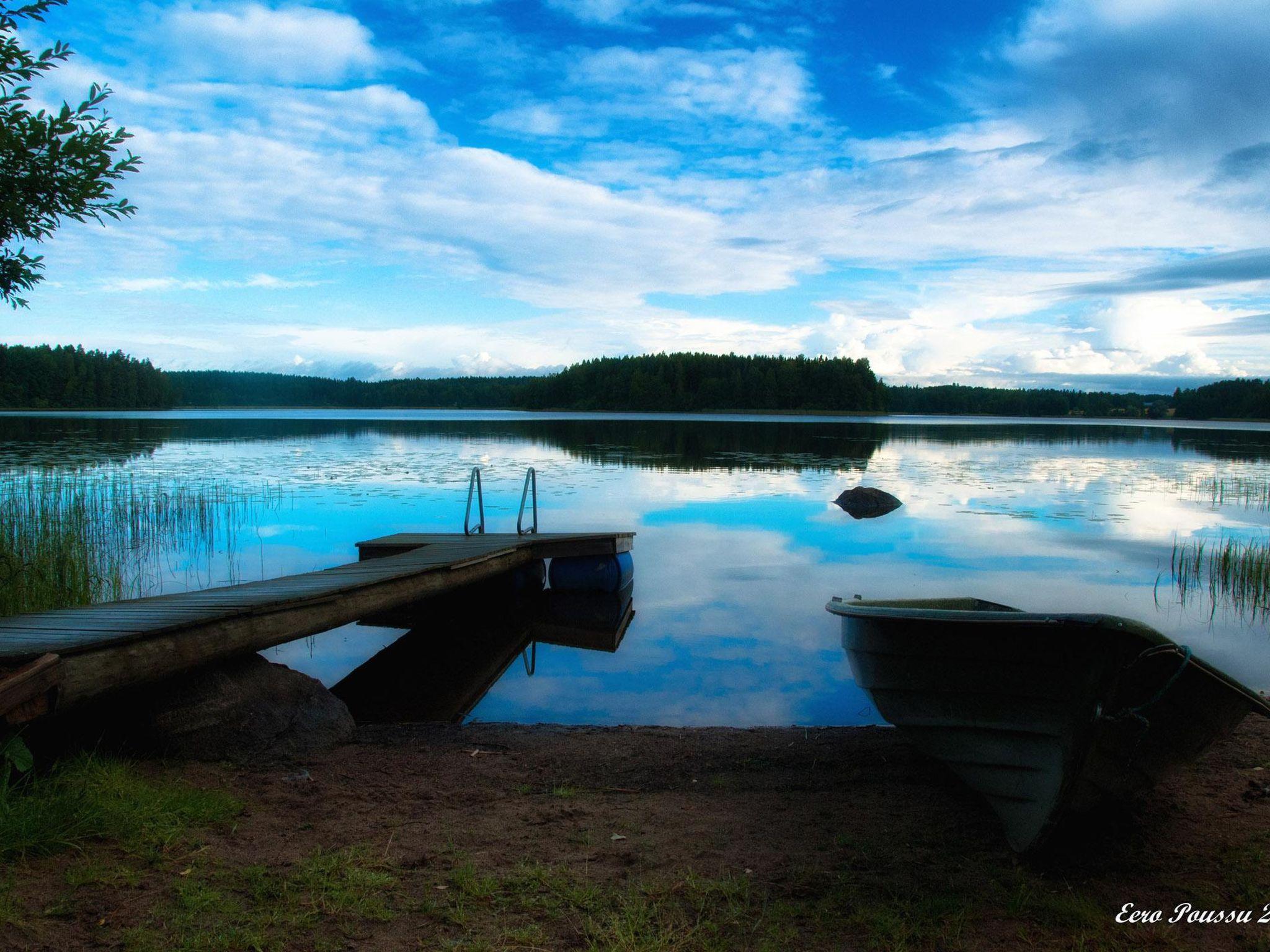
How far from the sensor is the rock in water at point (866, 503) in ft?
72.0

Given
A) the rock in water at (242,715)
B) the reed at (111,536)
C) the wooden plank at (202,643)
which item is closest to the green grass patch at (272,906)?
the wooden plank at (202,643)

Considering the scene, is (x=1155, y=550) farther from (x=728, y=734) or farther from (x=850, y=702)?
(x=728, y=734)

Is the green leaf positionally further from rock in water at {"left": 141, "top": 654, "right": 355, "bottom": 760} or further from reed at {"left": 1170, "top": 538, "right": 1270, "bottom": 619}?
reed at {"left": 1170, "top": 538, "right": 1270, "bottom": 619}

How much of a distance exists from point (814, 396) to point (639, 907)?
123421mm

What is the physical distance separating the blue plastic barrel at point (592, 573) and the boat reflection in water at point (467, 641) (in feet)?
0.46

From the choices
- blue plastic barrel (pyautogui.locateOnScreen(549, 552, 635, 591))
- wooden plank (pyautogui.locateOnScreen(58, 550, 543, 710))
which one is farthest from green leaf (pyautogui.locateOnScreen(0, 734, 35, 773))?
blue plastic barrel (pyautogui.locateOnScreen(549, 552, 635, 591))

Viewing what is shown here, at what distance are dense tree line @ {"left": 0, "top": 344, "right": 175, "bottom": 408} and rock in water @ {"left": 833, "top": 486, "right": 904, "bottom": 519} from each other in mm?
98056

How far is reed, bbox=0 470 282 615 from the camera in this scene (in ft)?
32.5

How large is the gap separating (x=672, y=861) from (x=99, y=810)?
298cm

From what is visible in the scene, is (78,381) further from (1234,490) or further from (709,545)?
(1234,490)

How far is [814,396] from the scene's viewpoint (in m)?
124

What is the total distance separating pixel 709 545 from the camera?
17.2m

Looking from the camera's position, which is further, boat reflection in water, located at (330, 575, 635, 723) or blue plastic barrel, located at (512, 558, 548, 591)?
blue plastic barrel, located at (512, 558, 548, 591)

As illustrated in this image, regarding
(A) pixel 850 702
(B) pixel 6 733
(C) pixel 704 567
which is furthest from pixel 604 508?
(B) pixel 6 733
